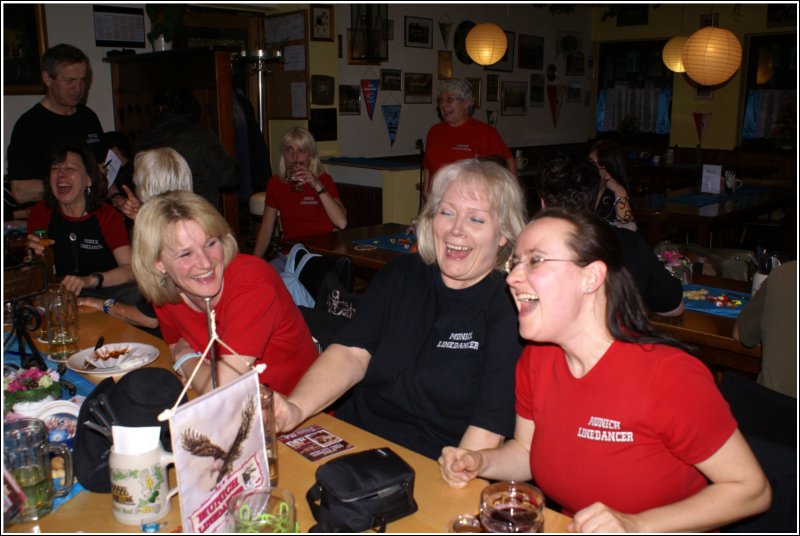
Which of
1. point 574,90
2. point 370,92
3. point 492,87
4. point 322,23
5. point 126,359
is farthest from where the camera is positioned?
point 574,90

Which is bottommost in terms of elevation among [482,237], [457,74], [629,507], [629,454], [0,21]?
[629,507]

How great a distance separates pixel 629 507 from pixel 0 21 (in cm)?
141

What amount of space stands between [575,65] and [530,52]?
3.69 ft

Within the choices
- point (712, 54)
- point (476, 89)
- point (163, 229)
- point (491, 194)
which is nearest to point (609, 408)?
point (491, 194)

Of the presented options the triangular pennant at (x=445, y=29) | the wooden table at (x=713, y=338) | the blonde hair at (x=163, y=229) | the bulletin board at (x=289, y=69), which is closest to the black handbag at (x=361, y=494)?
the blonde hair at (x=163, y=229)

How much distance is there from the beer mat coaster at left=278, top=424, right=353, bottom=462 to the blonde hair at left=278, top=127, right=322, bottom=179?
299 cm

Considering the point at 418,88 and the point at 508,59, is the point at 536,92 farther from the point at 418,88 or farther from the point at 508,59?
the point at 418,88

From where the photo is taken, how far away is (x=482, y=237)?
197cm

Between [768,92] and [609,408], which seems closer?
[609,408]

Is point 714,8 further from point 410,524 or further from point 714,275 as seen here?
point 410,524

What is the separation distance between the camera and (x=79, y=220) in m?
3.41

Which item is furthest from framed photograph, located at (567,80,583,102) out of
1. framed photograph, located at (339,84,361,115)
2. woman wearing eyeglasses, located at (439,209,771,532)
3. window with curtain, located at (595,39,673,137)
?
woman wearing eyeglasses, located at (439,209,771,532)

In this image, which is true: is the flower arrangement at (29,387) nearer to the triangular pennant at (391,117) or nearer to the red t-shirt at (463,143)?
the red t-shirt at (463,143)

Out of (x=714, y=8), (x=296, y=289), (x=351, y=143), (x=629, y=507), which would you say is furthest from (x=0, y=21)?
(x=714, y=8)
